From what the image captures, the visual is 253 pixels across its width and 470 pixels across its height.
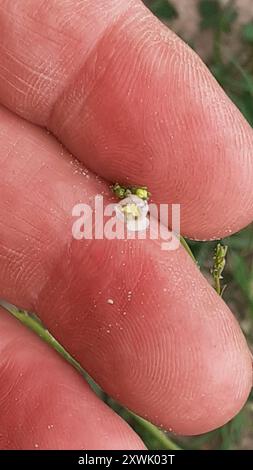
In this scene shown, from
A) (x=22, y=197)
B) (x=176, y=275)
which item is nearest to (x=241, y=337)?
(x=176, y=275)

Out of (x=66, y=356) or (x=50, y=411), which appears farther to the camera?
(x=66, y=356)

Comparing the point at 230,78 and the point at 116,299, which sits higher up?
the point at 230,78

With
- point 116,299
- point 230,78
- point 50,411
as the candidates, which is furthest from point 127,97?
point 230,78

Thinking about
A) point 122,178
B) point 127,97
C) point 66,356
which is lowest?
point 66,356

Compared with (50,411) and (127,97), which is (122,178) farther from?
→ (50,411)

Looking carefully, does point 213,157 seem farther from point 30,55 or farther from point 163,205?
point 30,55

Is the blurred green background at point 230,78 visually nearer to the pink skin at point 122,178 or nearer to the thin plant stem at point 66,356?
the thin plant stem at point 66,356

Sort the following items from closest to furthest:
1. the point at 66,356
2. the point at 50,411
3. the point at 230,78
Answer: the point at 50,411 → the point at 66,356 → the point at 230,78

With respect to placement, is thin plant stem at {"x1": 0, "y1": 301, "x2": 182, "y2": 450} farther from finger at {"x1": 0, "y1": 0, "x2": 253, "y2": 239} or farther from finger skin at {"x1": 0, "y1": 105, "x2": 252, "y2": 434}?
finger at {"x1": 0, "y1": 0, "x2": 253, "y2": 239}

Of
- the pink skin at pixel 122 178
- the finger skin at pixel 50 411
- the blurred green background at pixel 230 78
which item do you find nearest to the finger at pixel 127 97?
the pink skin at pixel 122 178
